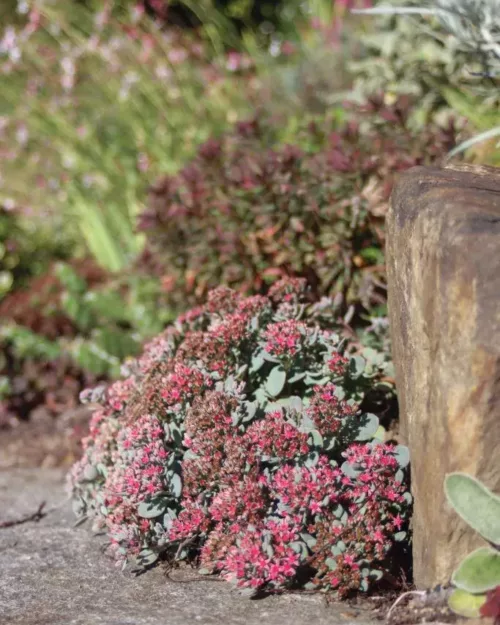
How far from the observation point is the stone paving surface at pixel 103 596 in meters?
1.85

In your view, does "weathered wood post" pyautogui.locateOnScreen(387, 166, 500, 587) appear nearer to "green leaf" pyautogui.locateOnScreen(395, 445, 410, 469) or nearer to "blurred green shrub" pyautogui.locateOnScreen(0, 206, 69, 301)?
"green leaf" pyautogui.locateOnScreen(395, 445, 410, 469)

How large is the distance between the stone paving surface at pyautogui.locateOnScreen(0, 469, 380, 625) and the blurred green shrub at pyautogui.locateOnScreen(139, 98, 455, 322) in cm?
116

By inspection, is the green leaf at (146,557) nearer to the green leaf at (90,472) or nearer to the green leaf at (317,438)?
the green leaf at (90,472)

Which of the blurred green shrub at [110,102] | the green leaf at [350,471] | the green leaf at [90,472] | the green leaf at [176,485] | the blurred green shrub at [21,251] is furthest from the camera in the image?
the blurred green shrub at [21,251]

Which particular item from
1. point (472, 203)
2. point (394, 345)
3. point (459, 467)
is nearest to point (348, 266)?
point (394, 345)

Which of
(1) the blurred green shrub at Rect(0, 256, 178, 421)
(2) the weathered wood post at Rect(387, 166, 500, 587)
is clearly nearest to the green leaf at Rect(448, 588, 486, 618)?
(2) the weathered wood post at Rect(387, 166, 500, 587)

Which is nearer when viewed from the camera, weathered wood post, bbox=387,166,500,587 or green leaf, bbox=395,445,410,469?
weathered wood post, bbox=387,166,500,587

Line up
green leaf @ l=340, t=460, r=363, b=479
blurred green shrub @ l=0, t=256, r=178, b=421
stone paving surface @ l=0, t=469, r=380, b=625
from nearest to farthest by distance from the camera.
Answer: stone paving surface @ l=0, t=469, r=380, b=625 → green leaf @ l=340, t=460, r=363, b=479 → blurred green shrub @ l=0, t=256, r=178, b=421

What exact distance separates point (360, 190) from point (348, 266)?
31 centimetres

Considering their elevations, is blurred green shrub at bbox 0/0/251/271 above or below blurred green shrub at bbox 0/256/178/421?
above

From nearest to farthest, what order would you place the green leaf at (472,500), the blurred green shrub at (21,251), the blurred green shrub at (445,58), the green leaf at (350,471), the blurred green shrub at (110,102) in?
the green leaf at (472,500) < the green leaf at (350,471) < the blurred green shrub at (445,58) < the blurred green shrub at (110,102) < the blurred green shrub at (21,251)

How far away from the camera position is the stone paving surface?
1.85 metres

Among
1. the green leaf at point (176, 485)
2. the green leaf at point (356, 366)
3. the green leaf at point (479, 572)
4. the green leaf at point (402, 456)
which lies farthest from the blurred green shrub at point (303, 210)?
the green leaf at point (479, 572)

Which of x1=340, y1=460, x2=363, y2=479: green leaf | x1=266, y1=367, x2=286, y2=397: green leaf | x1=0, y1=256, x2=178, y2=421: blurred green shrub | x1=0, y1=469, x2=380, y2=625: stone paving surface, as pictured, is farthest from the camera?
x1=0, y1=256, x2=178, y2=421: blurred green shrub
